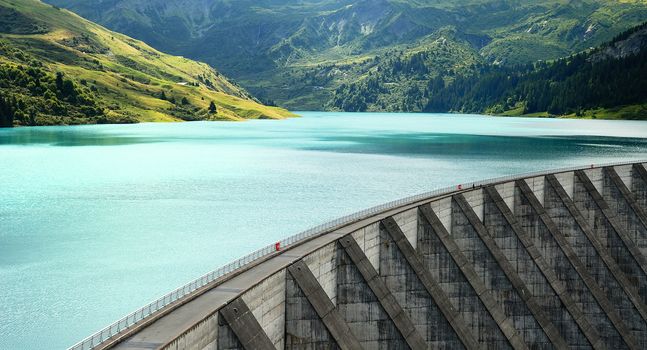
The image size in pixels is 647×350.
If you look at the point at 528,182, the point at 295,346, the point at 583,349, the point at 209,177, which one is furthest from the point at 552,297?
the point at 209,177

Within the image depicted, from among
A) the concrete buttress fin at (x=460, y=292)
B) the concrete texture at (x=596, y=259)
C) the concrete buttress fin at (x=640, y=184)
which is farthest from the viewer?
the concrete buttress fin at (x=640, y=184)

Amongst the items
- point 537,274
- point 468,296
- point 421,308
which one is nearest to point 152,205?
point 537,274

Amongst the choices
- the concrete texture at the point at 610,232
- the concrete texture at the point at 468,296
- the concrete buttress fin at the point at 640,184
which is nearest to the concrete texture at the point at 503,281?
the concrete texture at the point at 468,296

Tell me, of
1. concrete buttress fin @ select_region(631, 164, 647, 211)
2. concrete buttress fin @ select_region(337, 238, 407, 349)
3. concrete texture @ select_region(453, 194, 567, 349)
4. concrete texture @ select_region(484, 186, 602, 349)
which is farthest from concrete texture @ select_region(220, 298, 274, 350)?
concrete buttress fin @ select_region(631, 164, 647, 211)

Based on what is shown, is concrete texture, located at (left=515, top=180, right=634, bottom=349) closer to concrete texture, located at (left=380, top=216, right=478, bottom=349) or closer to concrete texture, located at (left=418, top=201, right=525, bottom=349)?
concrete texture, located at (left=418, top=201, right=525, bottom=349)

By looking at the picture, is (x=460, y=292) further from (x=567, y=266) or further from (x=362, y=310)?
(x=567, y=266)

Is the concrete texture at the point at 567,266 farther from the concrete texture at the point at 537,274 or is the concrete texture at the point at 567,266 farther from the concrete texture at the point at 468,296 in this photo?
the concrete texture at the point at 468,296
